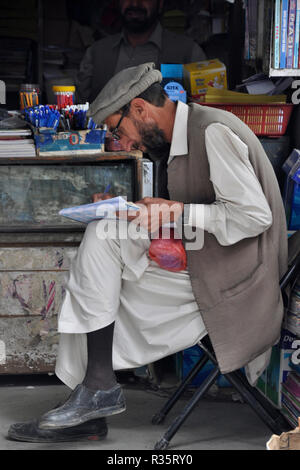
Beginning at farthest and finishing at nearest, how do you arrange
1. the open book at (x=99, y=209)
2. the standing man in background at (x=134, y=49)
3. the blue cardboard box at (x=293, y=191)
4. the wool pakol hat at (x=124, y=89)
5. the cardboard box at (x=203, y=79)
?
1. the standing man in background at (x=134, y=49)
2. the cardboard box at (x=203, y=79)
3. the blue cardboard box at (x=293, y=191)
4. the wool pakol hat at (x=124, y=89)
5. the open book at (x=99, y=209)

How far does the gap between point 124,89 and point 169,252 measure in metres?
0.58

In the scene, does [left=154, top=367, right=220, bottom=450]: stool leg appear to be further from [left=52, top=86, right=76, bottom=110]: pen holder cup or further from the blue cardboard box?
[left=52, top=86, right=76, bottom=110]: pen holder cup

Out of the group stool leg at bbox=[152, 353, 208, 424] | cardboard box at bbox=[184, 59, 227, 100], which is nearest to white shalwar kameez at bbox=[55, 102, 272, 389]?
stool leg at bbox=[152, 353, 208, 424]

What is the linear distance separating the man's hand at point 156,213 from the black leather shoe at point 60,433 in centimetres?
79

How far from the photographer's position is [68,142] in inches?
120

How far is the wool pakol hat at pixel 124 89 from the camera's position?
7.90ft

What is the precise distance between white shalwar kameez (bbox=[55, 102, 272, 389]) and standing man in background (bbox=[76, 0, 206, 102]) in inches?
87.2

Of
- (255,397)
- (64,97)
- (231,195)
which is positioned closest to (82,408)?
(255,397)

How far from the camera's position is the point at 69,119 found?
121 inches

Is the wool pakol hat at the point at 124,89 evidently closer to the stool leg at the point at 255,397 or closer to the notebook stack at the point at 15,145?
the notebook stack at the point at 15,145

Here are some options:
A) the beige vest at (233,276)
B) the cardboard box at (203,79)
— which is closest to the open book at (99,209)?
the beige vest at (233,276)

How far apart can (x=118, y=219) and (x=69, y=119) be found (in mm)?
745

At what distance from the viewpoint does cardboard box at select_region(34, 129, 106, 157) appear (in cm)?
304
